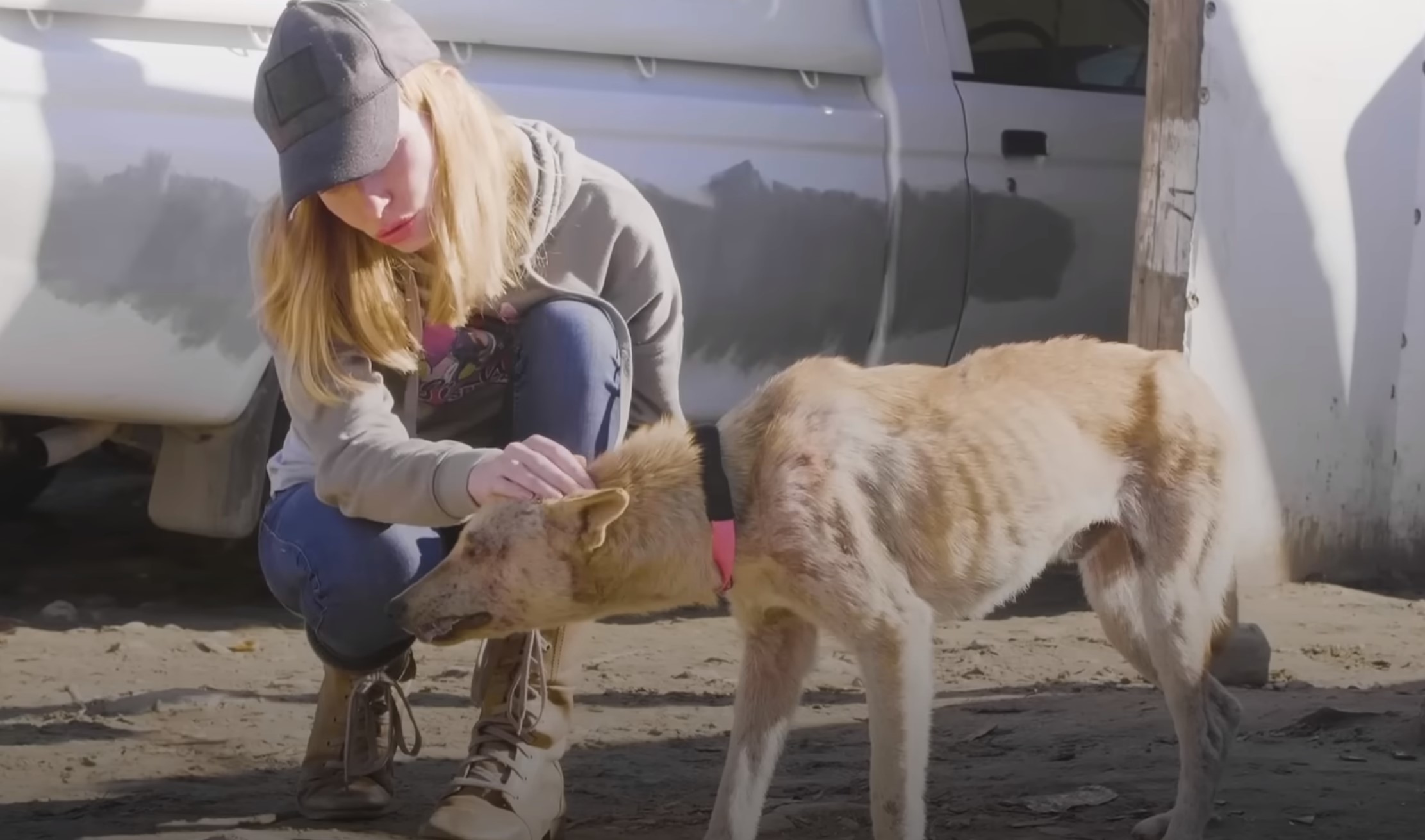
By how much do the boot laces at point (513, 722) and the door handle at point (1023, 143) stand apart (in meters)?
2.84

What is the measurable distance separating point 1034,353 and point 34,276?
2.44 metres

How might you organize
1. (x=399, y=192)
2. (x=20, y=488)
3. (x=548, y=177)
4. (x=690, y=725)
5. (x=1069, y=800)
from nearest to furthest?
(x=399, y=192)
(x=548, y=177)
(x=1069, y=800)
(x=690, y=725)
(x=20, y=488)

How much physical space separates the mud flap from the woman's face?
1.82m

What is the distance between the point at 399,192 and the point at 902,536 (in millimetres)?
1100

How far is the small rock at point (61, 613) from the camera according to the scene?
5555 millimetres

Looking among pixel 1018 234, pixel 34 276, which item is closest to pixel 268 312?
pixel 34 276

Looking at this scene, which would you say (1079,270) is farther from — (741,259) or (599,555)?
(599,555)

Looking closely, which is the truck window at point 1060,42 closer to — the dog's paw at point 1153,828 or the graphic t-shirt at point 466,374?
the graphic t-shirt at point 466,374

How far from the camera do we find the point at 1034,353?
390 cm

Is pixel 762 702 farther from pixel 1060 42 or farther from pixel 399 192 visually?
pixel 1060 42

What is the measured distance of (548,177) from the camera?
3.62m

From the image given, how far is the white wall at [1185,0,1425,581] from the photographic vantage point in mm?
5797

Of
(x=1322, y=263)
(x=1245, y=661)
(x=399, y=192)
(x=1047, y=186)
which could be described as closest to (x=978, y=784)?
(x=1245, y=661)

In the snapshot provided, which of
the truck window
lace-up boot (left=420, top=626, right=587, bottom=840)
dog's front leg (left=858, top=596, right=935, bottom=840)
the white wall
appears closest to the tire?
lace-up boot (left=420, top=626, right=587, bottom=840)
